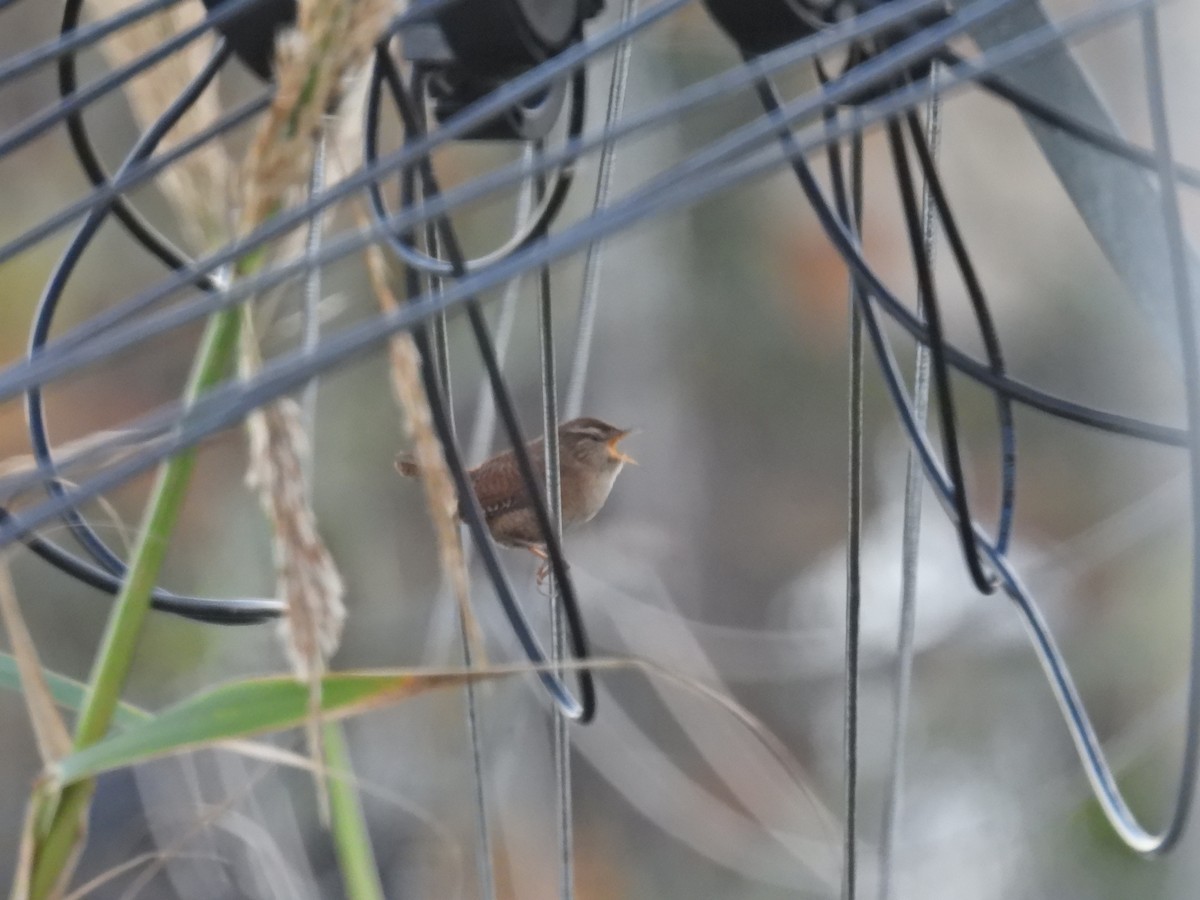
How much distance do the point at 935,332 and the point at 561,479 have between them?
426 mm

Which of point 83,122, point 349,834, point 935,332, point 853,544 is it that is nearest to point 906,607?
point 853,544

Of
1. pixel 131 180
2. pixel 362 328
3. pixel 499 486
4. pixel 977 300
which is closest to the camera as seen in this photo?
pixel 362 328

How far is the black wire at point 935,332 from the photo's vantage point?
43 centimetres

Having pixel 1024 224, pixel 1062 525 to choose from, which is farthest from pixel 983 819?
pixel 1024 224

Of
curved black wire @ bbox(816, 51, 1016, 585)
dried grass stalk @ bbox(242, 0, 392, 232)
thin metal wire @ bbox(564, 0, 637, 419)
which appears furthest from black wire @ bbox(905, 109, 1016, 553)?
dried grass stalk @ bbox(242, 0, 392, 232)

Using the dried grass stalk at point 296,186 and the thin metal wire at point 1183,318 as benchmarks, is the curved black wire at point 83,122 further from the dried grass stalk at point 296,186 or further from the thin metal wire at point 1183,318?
the thin metal wire at point 1183,318

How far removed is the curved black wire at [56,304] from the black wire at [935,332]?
0.81 feet

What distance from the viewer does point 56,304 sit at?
1.69ft

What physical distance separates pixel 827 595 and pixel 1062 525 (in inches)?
17.4

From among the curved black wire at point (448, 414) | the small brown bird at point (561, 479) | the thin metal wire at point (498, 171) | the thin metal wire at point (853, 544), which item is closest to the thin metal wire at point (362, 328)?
the thin metal wire at point (498, 171)

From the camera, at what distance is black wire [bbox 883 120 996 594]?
0.43m

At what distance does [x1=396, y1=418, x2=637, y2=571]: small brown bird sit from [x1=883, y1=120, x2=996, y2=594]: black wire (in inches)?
9.4

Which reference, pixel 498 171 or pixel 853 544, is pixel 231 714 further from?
pixel 853 544

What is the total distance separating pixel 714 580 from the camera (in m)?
2.48
